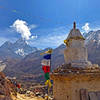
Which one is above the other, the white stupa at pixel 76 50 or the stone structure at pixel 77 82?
the white stupa at pixel 76 50

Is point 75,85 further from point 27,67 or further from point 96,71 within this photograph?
point 27,67

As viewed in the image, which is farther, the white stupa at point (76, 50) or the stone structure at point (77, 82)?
the white stupa at point (76, 50)

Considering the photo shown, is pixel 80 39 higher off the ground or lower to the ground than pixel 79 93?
higher

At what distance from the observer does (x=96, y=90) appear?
7.47m

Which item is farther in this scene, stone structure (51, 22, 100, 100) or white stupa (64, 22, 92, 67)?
white stupa (64, 22, 92, 67)

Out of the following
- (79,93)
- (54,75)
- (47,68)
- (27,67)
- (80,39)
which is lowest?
(79,93)

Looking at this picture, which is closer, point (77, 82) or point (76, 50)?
point (77, 82)

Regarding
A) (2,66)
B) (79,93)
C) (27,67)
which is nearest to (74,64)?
(79,93)

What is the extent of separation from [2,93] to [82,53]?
523cm

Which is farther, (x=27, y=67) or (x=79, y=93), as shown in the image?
(x=27, y=67)

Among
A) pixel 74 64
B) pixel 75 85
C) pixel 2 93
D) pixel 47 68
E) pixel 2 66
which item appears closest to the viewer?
pixel 2 93

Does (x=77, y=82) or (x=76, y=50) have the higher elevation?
(x=76, y=50)

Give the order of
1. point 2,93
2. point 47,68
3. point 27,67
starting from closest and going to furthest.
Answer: point 2,93
point 47,68
point 27,67

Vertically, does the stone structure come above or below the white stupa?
below
